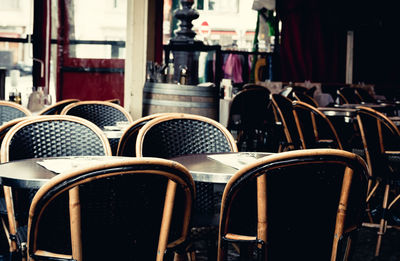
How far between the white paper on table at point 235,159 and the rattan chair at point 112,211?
1.77 ft

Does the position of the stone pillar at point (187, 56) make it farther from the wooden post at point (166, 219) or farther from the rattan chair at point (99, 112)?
the wooden post at point (166, 219)

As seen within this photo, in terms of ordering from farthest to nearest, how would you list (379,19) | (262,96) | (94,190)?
(379,19)
(262,96)
(94,190)

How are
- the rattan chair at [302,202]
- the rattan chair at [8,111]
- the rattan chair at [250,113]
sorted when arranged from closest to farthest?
1. the rattan chair at [302,202]
2. the rattan chair at [8,111]
3. the rattan chair at [250,113]

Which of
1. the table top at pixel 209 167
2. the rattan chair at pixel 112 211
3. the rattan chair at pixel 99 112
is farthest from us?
the rattan chair at pixel 99 112

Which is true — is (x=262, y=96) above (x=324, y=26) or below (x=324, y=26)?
below

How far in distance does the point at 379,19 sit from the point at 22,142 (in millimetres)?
10024

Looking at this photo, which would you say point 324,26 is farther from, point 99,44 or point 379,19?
point 99,44

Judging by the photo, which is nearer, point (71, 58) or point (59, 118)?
point (59, 118)

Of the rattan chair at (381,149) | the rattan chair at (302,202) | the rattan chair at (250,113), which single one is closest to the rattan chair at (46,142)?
the rattan chair at (302,202)

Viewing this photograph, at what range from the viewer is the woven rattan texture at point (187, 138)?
2.43 metres

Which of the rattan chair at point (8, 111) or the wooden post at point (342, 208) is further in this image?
the rattan chair at point (8, 111)

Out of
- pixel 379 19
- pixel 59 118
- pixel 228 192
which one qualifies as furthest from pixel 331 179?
pixel 379 19

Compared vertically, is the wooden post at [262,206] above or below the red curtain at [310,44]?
below

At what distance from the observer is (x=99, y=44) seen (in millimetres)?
6410
